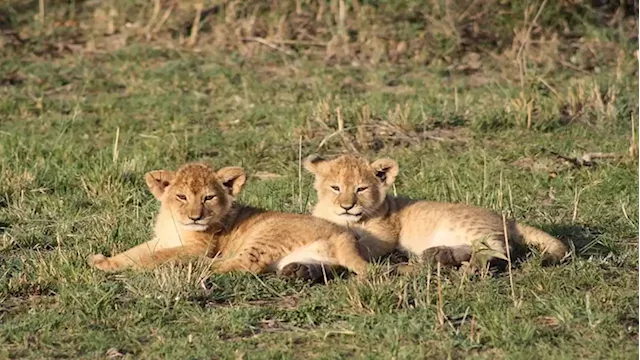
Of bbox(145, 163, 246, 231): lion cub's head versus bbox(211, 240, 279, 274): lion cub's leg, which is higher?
bbox(145, 163, 246, 231): lion cub's head

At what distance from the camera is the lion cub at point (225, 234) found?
6.94 meters

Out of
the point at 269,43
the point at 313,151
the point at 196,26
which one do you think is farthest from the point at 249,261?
the point at 196,26

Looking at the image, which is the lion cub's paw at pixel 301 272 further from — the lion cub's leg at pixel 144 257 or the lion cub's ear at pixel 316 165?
the lion cub's ear at pixel 316 165

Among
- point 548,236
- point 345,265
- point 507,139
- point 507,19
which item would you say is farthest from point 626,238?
point 507,19

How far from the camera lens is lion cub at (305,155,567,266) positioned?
711 centimetres

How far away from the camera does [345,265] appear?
6.88m

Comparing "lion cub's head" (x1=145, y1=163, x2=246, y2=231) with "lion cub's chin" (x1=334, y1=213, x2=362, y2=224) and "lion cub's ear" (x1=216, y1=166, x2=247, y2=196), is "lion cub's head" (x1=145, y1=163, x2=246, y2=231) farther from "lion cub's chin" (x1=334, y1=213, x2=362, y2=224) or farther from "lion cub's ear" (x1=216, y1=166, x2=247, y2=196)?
"lion cub's chin" (x1=334, y1=213, x2=362, y2=224)

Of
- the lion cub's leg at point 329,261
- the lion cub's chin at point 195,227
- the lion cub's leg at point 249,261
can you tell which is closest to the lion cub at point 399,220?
the lion cub's leg at point 329,261

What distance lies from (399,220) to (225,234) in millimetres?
1059

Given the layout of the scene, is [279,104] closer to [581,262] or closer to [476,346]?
[581,262]

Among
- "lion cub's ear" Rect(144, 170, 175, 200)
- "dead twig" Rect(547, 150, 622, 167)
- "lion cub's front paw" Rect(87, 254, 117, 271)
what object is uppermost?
"lion cub's ear" Rect(144, 170, 175, 200)

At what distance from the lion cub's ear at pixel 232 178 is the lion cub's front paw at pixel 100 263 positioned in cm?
82

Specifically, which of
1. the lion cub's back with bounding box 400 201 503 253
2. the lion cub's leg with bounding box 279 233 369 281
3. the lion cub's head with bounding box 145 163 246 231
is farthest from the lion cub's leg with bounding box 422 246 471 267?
the lion cub's head with bounding box 145 163 246 231

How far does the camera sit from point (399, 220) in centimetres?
764
